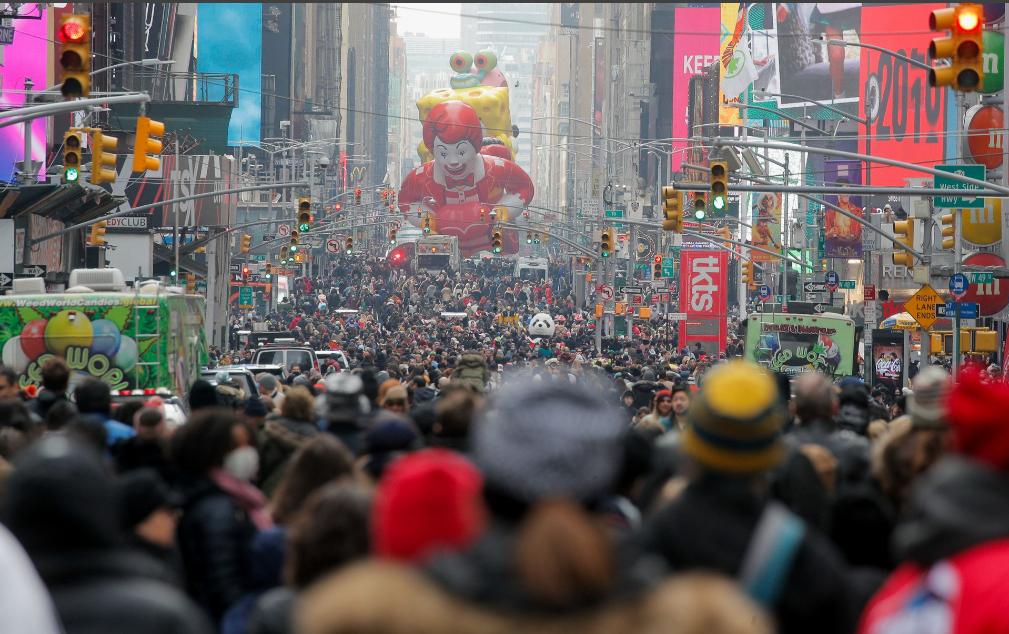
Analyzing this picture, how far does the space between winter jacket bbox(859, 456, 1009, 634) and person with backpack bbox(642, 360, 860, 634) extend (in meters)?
0.19

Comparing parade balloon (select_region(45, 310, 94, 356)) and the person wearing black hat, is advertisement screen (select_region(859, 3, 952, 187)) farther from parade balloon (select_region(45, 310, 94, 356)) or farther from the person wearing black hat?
the person wearing black hat

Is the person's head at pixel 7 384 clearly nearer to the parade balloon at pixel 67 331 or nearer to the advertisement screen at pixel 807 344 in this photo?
the parade balloon at pixel 67 331

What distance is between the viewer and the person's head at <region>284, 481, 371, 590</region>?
15.4 feet

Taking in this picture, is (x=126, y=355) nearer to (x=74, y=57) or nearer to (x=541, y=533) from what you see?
(x=74, y=57)

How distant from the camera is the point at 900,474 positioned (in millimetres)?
6512

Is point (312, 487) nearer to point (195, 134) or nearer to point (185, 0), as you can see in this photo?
point (195, 134)

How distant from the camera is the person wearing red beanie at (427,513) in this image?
11.4 ft

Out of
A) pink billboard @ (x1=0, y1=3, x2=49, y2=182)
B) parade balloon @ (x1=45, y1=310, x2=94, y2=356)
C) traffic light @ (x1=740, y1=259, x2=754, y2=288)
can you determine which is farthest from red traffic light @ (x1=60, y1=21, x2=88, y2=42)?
traffic light @ (x1=740, y1=259, x2=754, y2=288)

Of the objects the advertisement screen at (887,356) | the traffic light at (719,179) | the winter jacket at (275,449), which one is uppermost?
the traffic light at (719,179)

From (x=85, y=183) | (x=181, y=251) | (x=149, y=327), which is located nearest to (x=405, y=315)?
(x=181, y=251)

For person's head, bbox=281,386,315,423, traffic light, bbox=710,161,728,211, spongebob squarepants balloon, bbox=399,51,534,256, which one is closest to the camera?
person's head, bbox=281,386,315,423

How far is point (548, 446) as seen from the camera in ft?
11.4

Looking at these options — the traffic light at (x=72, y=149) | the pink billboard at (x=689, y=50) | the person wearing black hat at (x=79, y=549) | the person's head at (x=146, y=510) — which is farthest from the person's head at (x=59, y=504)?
the pink billboard at (x=689, y=50)

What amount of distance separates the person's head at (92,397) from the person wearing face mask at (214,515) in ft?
12.9
